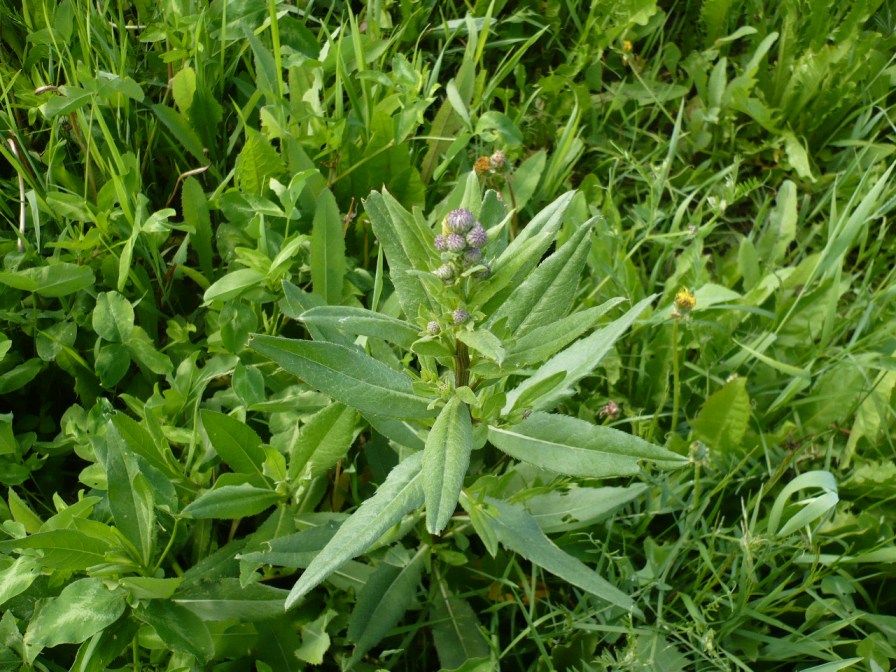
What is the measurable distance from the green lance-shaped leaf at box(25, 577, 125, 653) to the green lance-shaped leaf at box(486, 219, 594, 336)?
1.06 metres

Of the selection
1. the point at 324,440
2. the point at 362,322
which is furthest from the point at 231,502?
the point at 362,322

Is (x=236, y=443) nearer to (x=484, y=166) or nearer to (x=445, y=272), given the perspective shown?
(x=445, y=272)

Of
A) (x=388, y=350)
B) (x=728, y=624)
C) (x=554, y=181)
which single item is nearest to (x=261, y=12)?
(x=554, y=181)

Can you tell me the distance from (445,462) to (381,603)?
65cm

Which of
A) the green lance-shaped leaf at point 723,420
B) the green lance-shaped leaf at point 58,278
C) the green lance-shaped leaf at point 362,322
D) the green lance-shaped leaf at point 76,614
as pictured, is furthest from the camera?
the green lance-shaped leaf at point 723,420

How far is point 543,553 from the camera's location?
1888mm

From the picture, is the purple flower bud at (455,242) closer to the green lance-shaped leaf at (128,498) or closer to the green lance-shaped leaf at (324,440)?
the green lance-shaped leaf at (324,440)

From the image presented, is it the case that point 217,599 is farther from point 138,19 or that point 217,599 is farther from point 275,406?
→ point 138,19

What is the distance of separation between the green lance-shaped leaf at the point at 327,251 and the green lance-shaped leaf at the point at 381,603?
0.78 meters

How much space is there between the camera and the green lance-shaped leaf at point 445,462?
1.54 meters

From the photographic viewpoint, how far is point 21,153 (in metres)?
2.71

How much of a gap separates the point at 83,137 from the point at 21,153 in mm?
201

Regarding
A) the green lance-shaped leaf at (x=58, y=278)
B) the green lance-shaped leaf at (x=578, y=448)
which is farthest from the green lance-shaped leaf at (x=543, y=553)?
the green lance-shaped leaf at (x=58, y=278)

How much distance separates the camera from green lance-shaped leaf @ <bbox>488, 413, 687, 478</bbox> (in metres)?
1.70
